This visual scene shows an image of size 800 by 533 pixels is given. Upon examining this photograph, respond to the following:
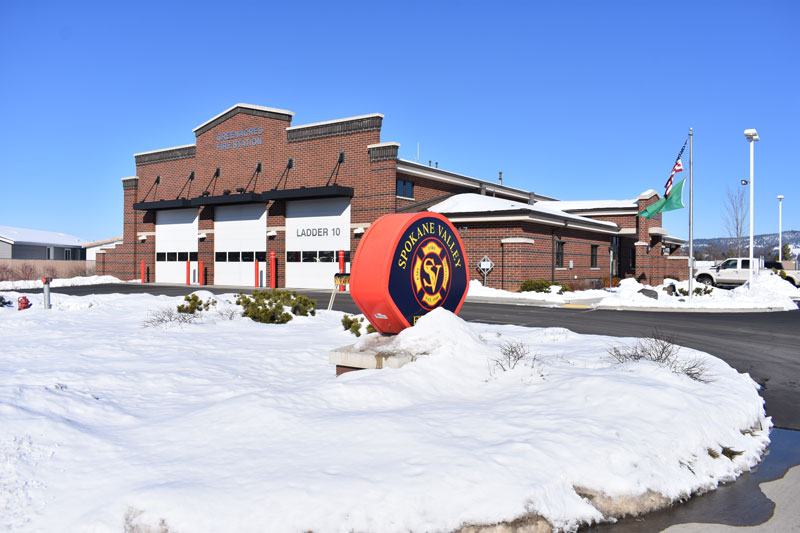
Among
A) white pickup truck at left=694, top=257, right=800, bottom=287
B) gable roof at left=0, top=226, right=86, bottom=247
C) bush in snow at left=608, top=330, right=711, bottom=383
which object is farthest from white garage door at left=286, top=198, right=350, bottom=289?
gable roof at left=0, top=226, right=86, bottom=247

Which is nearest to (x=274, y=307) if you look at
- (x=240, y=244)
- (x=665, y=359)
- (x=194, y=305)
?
(x=194, y=305)

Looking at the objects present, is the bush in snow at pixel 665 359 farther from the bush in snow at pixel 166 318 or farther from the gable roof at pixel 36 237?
the gable roof at pixel 36 237

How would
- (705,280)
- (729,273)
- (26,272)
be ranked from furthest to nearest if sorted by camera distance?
(26,272), (705,280), (729,273)

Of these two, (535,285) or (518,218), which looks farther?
(518,218)

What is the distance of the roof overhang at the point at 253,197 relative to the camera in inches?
1204

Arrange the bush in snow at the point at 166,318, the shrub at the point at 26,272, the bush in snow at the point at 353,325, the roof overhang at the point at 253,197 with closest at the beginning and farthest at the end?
the bush in snow at the point at 353,325 < the bush in snow at the point at 166,318 < the roof overhang at the point at 253,197 < the shrub at the point at 26,272

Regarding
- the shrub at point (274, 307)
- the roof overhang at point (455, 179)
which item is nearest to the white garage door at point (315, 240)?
the roof overhang at point (455, 179)

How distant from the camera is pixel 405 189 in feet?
101

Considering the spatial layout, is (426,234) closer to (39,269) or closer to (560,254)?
(560,254)

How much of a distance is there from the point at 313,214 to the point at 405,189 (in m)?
5.91

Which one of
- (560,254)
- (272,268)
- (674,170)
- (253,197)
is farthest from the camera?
(272,268)

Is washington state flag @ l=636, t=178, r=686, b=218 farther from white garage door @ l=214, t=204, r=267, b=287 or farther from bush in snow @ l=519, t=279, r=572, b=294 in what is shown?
white garage door @ l=214, t=204, r=267, b=287

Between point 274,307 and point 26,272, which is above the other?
point 26,272

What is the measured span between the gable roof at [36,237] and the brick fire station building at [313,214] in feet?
55.1
